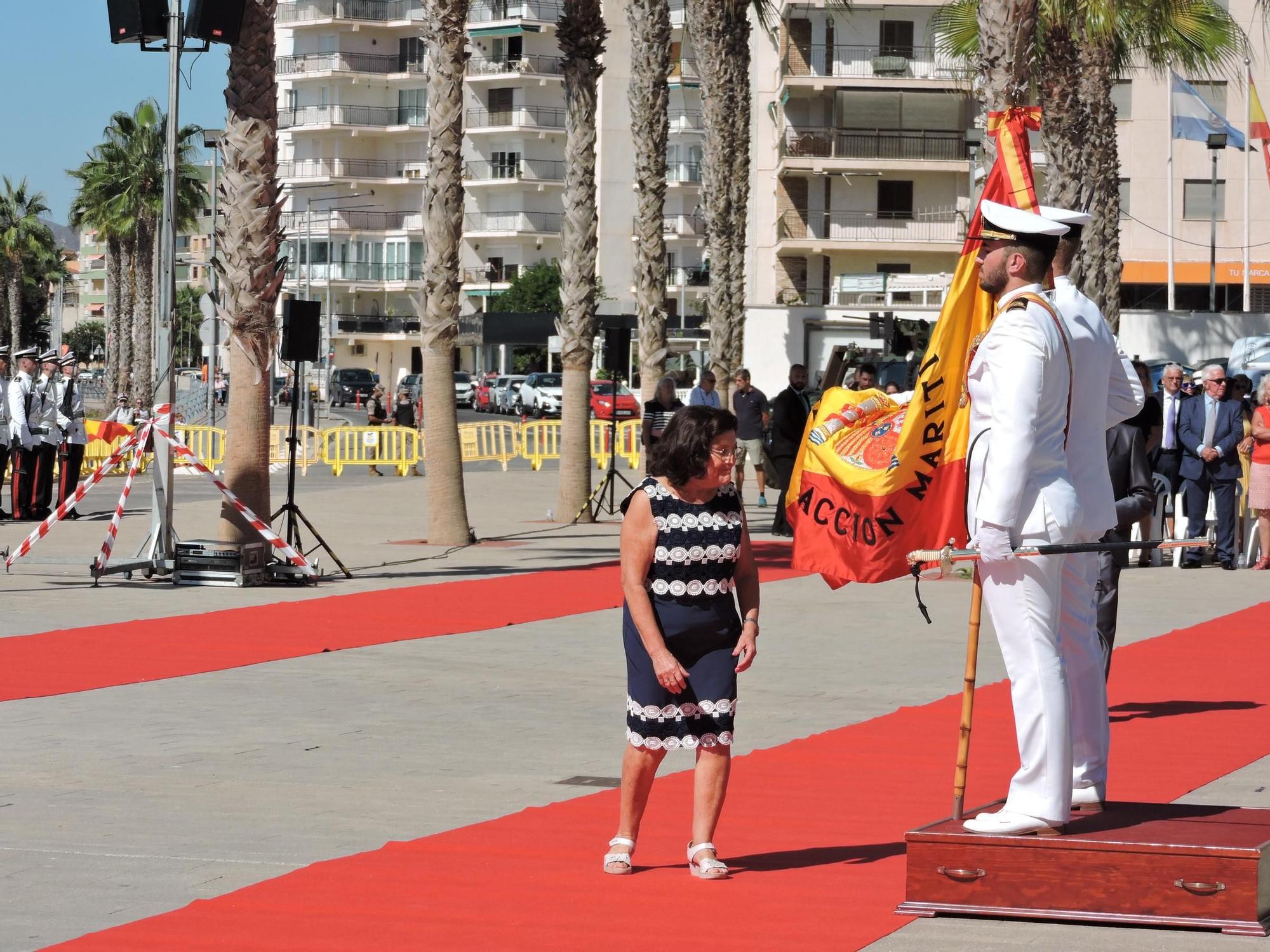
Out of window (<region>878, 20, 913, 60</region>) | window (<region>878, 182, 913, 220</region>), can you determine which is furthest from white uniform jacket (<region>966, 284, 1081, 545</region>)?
window (<region>878, 20, 913, 60</region>)

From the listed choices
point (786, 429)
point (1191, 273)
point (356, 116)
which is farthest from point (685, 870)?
point (356, 116)

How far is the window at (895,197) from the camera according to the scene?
243 feet

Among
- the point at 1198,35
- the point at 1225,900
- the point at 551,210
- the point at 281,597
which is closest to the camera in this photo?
the point at 1225,900

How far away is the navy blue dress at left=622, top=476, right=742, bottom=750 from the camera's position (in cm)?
654

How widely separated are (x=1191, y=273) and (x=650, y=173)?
149 ft

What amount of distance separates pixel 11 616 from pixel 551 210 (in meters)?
92.1

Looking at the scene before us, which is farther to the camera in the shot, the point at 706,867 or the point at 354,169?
the point at 354,169

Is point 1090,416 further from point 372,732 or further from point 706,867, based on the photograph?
point 372,732

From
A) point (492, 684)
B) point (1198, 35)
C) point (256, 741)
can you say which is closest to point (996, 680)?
point (492, 684)

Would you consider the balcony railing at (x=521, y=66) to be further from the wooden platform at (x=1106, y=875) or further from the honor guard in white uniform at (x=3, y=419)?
the wooden platform at (x=1106, y=875)

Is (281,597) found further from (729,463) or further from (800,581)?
(729,463)

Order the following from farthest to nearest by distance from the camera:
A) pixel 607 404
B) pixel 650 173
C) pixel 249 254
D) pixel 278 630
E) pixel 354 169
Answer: pixel 354 169
pixel 607 404
pixel 650 173
pixel 249 254
pixel 278 630

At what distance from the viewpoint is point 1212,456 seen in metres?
20.2

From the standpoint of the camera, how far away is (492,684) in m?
11.7
